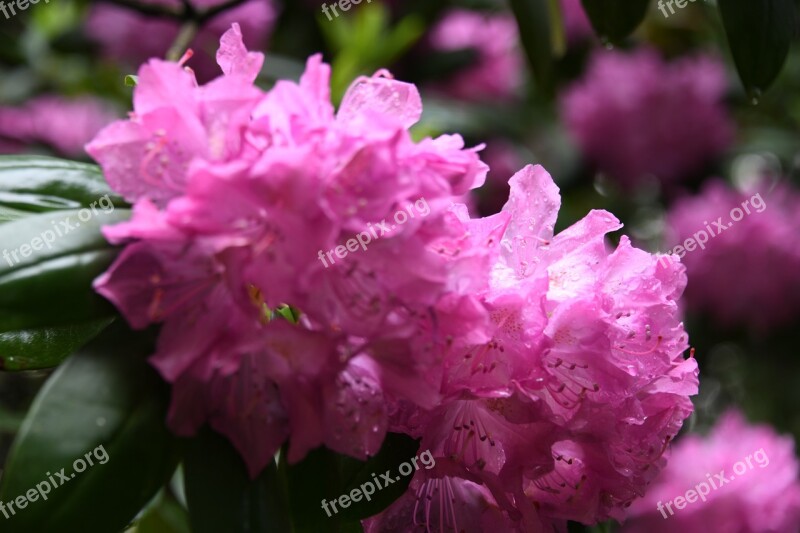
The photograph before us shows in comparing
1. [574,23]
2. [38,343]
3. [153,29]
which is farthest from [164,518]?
[574,23]

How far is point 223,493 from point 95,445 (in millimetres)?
91

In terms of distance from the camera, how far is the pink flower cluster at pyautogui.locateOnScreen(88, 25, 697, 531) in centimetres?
55

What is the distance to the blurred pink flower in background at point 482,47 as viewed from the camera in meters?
2.44

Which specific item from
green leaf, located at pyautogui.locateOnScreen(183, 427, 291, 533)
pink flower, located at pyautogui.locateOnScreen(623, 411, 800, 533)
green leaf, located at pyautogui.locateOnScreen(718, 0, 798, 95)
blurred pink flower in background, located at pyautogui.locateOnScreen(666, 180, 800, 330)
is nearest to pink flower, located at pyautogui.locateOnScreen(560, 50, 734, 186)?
blurred pink flower in background, located at pyautogui.locateOnScreen(666, 180, 800, 330)

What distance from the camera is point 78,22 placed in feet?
7.64

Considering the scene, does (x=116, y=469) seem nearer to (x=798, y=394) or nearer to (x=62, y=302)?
(x=62, y=302)

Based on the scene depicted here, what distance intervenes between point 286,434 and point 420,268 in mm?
145

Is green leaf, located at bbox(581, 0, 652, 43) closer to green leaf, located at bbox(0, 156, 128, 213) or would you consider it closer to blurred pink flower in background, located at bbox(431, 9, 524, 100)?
green leaf, located at bbox(0, 156, 128, 213)

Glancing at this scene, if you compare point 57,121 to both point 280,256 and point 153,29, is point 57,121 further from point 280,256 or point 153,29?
point 280,256

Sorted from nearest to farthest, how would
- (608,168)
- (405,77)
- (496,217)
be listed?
(496,217) < (405,77) < (608,168)

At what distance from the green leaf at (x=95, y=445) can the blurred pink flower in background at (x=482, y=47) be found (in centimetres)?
192

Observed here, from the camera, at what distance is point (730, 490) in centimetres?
161

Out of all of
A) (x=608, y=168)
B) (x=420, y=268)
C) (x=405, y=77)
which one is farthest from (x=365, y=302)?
(x=608, y=168)

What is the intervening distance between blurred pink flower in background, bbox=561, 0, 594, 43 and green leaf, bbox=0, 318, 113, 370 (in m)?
2.15
